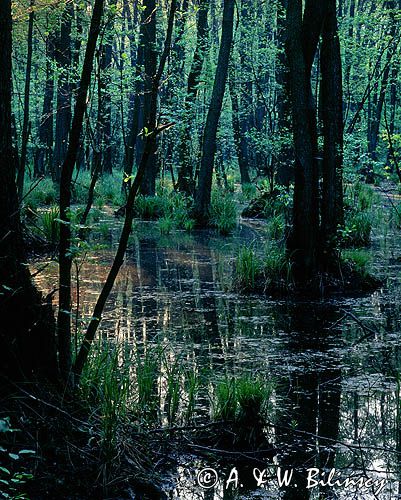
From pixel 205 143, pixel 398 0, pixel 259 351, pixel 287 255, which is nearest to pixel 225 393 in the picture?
pixel 259 351

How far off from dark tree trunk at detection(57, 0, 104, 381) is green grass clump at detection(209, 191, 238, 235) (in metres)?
10.7

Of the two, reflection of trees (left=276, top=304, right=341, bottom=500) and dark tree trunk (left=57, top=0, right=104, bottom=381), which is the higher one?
dark tree trunk (left=57, top=0, right=104, bottom=381)

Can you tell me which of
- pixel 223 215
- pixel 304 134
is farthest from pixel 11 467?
pixel 223 215

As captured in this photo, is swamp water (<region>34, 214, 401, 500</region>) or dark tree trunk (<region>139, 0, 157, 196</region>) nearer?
swamp water (<region>34, 214, 401, 500</region>)

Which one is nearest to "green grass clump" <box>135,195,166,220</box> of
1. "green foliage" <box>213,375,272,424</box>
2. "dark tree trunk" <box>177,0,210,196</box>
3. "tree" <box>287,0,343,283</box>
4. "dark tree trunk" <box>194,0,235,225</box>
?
"dark tree trunk" <box>177,0,210,196</box>

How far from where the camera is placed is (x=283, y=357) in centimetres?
603

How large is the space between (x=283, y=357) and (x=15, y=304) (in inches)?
123

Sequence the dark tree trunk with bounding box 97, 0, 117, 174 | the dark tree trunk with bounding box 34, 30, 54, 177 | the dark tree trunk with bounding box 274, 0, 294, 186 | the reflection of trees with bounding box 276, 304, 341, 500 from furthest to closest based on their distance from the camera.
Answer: the dark tree trunk with bounding box 34, 30, 54, 177 → the dark tree trunk with bounding box 274, 0, 294, 186 → the dark tree trunk with bounding box 97, 0, 117, 174 → the reflection of trees with bounding box 276, 304, 341, 500

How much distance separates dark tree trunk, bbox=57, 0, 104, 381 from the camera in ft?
12.4

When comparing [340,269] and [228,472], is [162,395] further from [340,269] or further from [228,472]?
[340,269]

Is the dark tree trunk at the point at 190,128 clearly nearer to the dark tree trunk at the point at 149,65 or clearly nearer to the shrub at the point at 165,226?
the dark tree trunk at the point at 149,65

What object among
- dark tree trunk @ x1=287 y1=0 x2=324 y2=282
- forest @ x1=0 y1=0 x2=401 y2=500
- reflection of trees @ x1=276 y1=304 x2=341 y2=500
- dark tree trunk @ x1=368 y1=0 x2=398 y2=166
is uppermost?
dark tree trunk @ x1=368 y1=0 x2=398 y2=166

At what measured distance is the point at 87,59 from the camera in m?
3.77

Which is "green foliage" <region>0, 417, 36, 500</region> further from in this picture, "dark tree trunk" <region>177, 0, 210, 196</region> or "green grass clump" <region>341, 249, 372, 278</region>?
"dark tree trunk" <region>177, 0, 210, 196</region>
